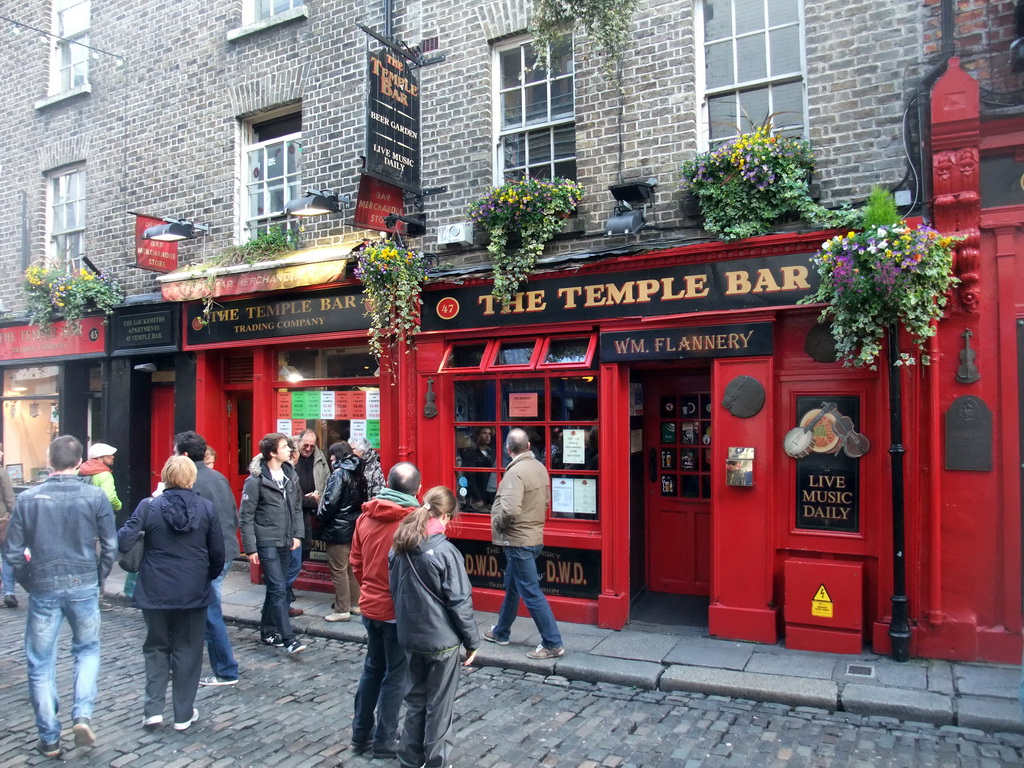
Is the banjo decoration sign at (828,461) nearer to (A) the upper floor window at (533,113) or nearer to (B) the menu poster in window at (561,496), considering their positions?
(B) the menu poster in window at (561,496)

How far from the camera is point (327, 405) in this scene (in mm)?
9500

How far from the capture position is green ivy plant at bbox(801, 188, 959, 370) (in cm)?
560

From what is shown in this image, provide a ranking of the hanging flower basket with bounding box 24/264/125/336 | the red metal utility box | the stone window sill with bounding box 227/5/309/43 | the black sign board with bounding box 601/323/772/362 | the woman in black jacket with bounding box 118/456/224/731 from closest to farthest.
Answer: the woman in black jacket with bounding box 118/456/224/731
the red metal utility box
the black sign board with bounding box 601/323/772/362
the stone window sill with bounding box 227/5/309/43
the hanging flower basket with bounding box 24/264/125/336

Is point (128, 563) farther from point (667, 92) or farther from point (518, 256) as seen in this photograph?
point (667, 92)

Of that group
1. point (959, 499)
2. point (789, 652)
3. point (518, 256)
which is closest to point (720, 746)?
point (789, 652)

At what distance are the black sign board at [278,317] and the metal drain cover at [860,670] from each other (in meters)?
5.92

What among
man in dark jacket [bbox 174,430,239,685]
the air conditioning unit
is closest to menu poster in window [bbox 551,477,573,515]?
the air conditioning unit

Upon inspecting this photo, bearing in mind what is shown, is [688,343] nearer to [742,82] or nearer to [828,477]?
[828,477]

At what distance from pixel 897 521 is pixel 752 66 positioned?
429 cm

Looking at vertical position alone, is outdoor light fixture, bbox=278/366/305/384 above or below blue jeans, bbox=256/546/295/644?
above

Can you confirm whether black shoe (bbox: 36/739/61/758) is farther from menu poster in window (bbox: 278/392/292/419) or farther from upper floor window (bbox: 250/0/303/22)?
upper floor window (bbox: 250/0/303/22)

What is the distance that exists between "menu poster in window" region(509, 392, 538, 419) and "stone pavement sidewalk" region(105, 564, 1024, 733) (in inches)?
81.2

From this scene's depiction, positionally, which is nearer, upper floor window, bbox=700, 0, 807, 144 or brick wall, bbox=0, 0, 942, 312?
brick wall, bbox=0, 0, 942, 312

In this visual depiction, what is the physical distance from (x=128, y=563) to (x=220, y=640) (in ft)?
4.06
